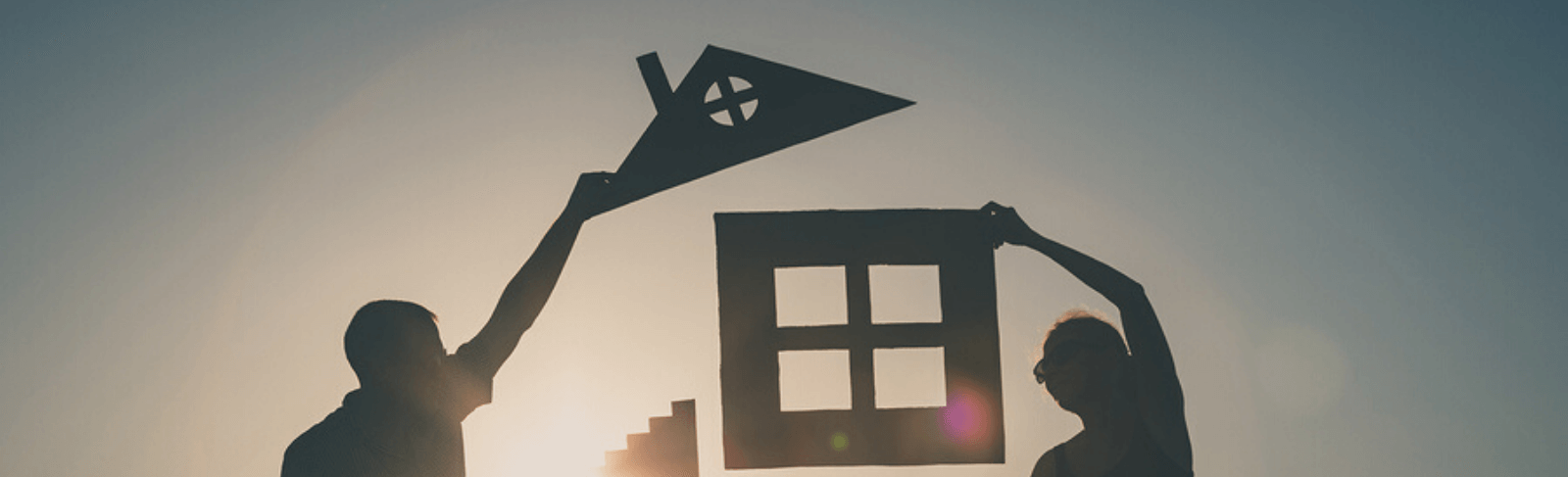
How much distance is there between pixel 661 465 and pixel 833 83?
1.55 metres

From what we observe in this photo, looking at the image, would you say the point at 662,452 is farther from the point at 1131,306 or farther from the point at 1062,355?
the point at 1131,306

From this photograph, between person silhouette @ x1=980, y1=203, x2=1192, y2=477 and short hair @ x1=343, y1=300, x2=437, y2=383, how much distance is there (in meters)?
1.87

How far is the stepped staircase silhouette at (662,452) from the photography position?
491 centimetres

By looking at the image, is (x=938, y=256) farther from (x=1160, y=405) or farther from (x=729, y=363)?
(x=1160, y=405)

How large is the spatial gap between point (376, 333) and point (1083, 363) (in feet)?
6.62

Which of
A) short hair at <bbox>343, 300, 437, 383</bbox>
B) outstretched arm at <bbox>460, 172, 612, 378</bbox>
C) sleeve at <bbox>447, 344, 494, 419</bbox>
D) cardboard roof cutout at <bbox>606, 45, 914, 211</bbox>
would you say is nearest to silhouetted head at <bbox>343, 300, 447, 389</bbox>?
short hair at <bbox>343, 300, 437, 383</bbox>

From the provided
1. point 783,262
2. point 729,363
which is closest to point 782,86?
point 783,262

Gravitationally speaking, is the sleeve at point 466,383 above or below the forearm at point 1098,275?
below

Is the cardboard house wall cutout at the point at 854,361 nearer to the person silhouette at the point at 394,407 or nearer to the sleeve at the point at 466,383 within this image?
the sleeve at the point at 466,383

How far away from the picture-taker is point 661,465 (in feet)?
16.1

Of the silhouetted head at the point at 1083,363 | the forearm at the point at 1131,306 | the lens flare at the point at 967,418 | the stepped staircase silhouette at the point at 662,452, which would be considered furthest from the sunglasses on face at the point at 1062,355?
the stepped staircase silhouette at the point at 662,452

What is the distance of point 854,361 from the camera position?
5.18m

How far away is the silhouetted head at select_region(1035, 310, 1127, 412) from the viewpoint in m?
3.94

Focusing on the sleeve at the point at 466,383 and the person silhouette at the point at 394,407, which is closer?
the person silhouette at the point at 394,407
